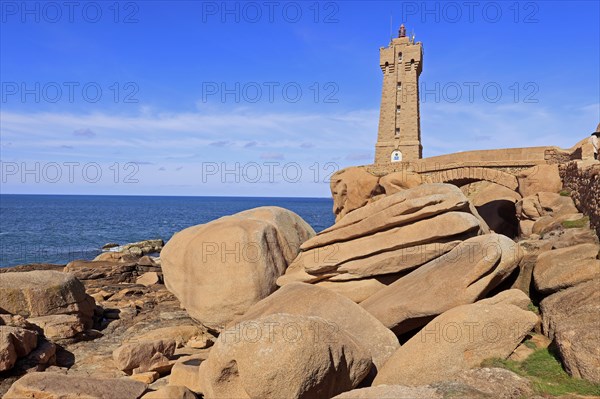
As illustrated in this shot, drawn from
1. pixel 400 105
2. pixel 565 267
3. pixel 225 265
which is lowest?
pixel 225 265

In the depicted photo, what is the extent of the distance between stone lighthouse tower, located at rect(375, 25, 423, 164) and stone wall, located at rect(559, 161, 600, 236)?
20689mm

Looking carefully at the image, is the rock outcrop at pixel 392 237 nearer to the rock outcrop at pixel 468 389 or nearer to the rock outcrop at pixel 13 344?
the rock outcrop at pixel 468 389

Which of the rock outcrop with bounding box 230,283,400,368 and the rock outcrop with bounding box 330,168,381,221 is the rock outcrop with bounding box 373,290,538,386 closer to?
the rock outcrop with bounding box 230,283,400,368

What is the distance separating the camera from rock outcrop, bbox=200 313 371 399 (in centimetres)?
618

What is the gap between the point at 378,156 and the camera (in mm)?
41406

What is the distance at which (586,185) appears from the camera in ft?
46.4

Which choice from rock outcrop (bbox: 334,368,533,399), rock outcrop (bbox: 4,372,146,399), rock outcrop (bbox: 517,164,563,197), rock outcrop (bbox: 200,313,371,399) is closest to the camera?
rock outcrop (bbox: 334,368,533,399)

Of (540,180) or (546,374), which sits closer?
(546,374)

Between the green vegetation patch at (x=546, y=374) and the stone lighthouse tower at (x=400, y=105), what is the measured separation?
3386cm

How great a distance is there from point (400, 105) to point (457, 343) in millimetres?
36055

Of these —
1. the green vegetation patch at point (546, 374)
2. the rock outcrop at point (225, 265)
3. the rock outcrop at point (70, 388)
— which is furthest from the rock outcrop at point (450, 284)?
the rock outcrop at point (70, 388)

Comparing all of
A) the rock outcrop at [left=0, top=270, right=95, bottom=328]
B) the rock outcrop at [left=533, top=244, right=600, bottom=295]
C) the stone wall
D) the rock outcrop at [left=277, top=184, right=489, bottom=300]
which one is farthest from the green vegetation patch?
the rock outcrop at [left=0, top=270, right=95, bottom=328]

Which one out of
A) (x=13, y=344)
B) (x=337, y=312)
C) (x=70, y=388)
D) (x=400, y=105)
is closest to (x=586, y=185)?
(x=337, y=312)

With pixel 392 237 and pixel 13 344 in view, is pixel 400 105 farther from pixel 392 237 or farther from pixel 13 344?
pixel 13 344
